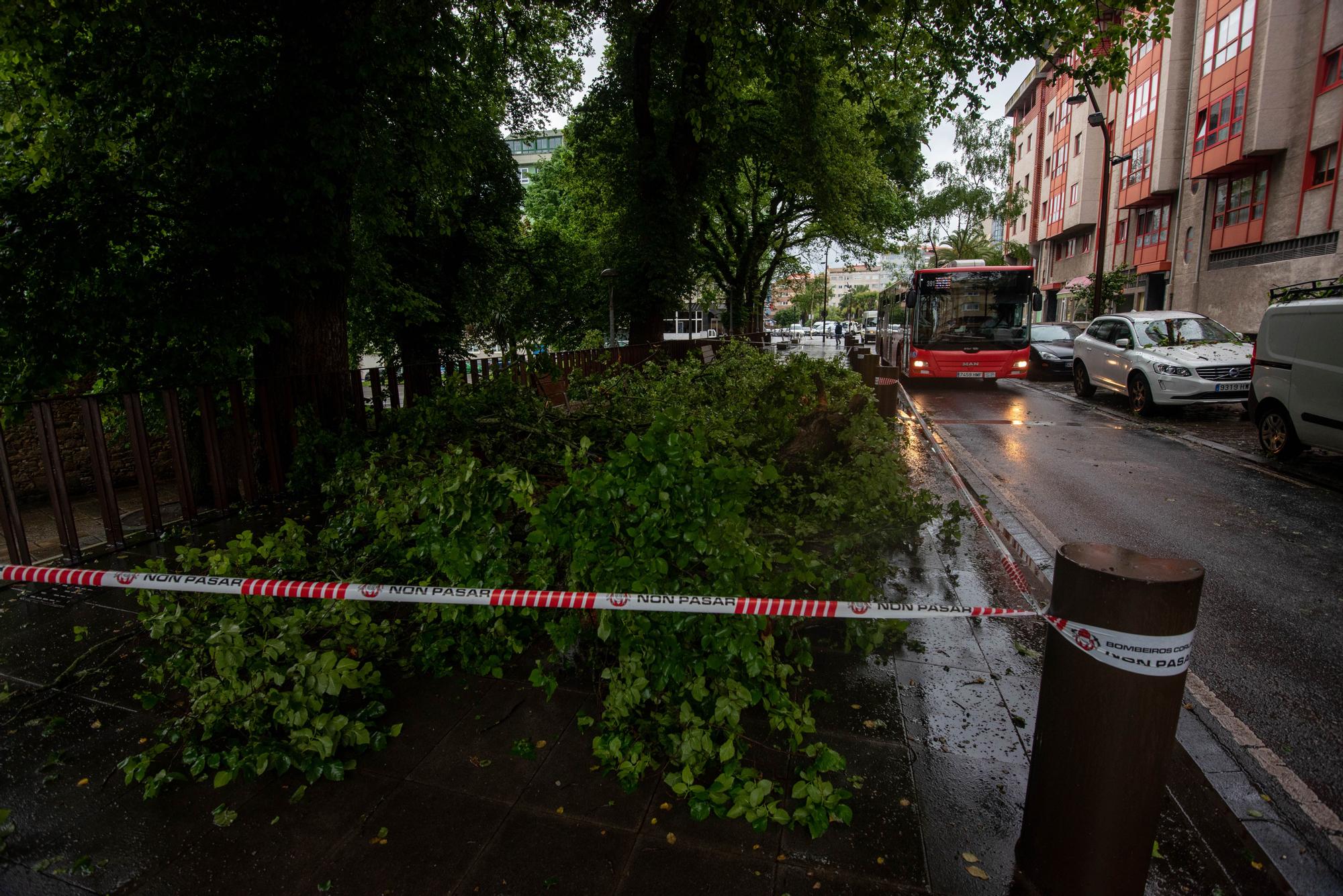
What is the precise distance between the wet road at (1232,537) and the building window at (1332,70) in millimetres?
19401

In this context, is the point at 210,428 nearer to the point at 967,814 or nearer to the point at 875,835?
the point at 875,835

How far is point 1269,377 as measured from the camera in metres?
8.60

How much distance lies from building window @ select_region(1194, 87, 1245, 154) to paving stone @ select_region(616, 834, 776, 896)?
33309 mm

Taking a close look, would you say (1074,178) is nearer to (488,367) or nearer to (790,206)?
(790,206)

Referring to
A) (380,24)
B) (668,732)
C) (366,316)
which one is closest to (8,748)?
(668,732)

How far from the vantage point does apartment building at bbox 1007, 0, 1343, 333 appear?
74.3ft

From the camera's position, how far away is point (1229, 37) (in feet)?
85.7

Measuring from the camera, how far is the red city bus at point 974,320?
56.9 feet

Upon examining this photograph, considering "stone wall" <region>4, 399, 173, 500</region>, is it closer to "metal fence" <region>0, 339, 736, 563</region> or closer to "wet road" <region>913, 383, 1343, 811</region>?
"metal fence" <region>0, 339, 736, 563</region>

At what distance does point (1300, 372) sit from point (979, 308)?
32.3 feet

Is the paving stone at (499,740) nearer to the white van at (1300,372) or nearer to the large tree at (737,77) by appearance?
the large tree at (737,77)

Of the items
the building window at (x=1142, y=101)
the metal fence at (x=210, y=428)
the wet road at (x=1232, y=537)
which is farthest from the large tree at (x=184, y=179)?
the building window at (x=1142, y=101)

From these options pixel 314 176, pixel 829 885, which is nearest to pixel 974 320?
pixel 314 176

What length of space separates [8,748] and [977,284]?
61.3 feet
